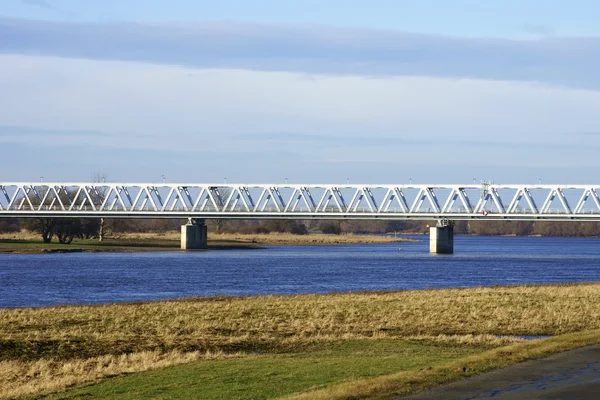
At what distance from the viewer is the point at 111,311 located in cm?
3878

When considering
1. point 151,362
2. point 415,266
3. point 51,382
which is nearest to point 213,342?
point 151,362

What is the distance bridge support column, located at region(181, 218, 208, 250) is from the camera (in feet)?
476

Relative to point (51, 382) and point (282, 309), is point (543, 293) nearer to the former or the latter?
point (282, 309)

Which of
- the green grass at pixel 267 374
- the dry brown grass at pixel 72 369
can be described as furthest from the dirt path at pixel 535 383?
the dry brown grass at pixel 72 369

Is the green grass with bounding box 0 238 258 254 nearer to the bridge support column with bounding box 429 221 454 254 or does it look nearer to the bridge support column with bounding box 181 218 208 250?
the bridge support column with bounding box 181 218 208 250

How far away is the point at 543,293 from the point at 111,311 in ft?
66.3

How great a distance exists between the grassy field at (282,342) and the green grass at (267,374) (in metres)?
0.03

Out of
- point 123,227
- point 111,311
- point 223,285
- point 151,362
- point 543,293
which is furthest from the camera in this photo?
point 123,227

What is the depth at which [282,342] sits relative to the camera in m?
29.5

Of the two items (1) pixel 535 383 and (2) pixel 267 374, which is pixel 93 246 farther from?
(1) pixel 535 383

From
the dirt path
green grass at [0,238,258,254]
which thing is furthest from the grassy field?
green grass at [0,238,258,254]

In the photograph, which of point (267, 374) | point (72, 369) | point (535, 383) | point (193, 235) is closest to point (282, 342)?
point (72, 369)

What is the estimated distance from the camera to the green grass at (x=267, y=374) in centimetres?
1998

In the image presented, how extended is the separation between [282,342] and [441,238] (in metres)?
111
